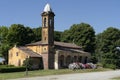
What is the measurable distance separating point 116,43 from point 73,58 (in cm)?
2004

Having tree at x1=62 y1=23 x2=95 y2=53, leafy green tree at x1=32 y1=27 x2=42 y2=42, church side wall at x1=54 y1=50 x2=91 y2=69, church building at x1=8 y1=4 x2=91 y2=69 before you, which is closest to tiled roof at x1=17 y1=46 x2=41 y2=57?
church building at x1=8 y1=4 x2=91 y2=69

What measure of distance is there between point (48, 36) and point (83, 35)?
27357mm

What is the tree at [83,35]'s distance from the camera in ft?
340

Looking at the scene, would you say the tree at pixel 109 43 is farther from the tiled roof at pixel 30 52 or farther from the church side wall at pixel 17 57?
the church side wall at pixel 17 57

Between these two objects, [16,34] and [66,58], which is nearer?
[66,58]

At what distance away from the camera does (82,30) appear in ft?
343

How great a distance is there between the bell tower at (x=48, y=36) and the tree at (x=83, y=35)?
2578cm

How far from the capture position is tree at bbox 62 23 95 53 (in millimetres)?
103500

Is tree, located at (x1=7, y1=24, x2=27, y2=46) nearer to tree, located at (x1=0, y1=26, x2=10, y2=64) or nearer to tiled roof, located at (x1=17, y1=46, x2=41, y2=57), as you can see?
tree, located at (x1=0, y1=26, x2=10, y2=64)

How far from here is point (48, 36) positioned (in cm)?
7812

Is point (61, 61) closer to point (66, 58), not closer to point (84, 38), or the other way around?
point (66, 58)

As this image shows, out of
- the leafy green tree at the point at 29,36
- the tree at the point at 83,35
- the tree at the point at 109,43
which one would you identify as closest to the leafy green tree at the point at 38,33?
the leafy green tree at the point at 29,36

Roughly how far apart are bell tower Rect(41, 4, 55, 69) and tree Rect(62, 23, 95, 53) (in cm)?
2578

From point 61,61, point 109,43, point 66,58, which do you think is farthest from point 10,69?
point 109,43
